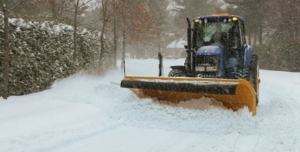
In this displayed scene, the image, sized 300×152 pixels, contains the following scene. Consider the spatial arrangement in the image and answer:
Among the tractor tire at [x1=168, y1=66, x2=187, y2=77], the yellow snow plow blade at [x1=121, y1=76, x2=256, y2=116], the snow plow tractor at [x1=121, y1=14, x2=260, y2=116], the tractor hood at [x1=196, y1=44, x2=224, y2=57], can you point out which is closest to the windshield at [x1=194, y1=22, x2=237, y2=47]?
the snow plow tractor at [x1=121, y1=14, x2=260, y2=116]

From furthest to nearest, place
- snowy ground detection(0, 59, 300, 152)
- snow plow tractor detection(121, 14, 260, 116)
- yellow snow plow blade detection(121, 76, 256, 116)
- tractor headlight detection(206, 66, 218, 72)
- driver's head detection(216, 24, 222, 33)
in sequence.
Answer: driver's head detection(216, 24, 222, 33) → tractor headlight detection(206, 66, 218, 72) → snow plow tractor detection(121, 14, 260, 116) → yellow snow plow blade detection(121, 76, 256, 116) → snowy ground detection(0, 59, 300, 152)

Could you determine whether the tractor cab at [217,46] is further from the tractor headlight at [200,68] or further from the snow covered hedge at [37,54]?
the snow covered hedge at [37,54]

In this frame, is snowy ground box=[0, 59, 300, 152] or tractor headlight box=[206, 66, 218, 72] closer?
snowy ground box=[0, 59, 300, 152]

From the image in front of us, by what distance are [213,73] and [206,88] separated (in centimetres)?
126

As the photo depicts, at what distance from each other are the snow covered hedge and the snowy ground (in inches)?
35.0

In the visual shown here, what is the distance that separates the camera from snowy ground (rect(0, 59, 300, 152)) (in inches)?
167

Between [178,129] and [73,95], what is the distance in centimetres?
383

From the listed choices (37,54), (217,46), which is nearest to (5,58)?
(37,54)

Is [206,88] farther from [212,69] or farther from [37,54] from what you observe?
[37,54]

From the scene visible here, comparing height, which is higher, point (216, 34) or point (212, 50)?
point (216, 34)

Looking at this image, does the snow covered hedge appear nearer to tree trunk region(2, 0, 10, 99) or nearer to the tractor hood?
tree trunk region(2, 0, 10, 99)

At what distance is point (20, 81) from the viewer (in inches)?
305

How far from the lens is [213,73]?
6320mm

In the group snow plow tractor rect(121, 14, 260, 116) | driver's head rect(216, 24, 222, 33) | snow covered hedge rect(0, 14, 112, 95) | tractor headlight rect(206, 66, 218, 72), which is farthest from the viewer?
snow covered hedge rect(0, 14, 112, 95)
